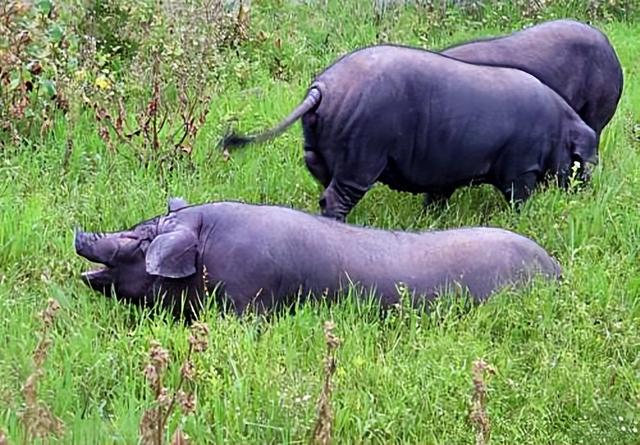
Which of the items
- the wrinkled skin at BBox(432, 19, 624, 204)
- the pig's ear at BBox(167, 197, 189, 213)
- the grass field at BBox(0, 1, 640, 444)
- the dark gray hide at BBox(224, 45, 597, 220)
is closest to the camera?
the grass field at BBox(0, 1, 640, 444)

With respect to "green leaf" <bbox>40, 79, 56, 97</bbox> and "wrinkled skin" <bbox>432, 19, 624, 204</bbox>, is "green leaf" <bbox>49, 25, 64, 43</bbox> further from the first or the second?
"wrinkled skin" <bbox>432, 19, 624, 204</bbox>

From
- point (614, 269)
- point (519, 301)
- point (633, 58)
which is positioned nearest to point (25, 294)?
point (519, 301)

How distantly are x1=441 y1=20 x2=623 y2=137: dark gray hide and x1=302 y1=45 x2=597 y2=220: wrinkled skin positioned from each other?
1.69ft

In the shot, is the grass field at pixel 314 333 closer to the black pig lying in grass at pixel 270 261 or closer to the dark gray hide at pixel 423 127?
the black pig lying in grass at pixel 270 261

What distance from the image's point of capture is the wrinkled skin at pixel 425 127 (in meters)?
4.95

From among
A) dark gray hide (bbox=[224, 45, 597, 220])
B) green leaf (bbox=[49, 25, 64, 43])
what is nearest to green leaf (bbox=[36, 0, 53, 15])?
green leaf (bbox=[49, 25, 64, 43])

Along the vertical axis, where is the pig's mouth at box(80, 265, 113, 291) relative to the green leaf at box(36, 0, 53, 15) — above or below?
below

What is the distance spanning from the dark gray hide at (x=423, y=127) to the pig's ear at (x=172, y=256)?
2.91 feet

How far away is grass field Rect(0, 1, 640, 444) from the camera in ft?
11.3

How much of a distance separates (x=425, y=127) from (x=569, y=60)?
1283 mm

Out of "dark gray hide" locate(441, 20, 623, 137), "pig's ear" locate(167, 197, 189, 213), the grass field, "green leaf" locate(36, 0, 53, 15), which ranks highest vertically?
"green leaf" locate(36, 0, 53, 15)

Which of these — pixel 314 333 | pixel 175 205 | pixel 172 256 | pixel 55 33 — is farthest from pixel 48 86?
pixel 314 333

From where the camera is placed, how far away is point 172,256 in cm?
411

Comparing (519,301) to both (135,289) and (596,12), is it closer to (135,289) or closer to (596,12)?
(135,289)
